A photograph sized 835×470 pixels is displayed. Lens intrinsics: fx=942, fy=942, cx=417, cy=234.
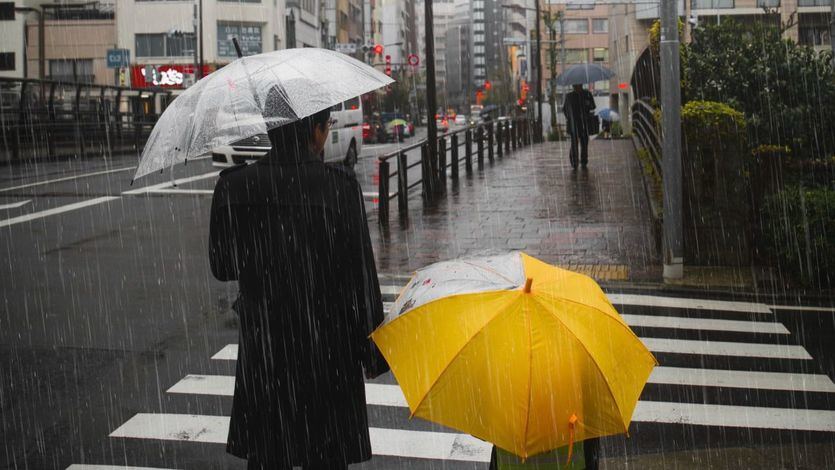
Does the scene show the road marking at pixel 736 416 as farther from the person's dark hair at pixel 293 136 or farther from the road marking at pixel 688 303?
the person's dark hair at pixel 293 136

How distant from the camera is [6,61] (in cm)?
5747

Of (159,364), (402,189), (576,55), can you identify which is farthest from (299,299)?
(576,55)

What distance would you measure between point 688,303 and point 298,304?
6398 mm

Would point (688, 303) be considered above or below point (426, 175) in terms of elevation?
below

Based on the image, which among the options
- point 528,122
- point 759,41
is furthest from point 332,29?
point 759,41

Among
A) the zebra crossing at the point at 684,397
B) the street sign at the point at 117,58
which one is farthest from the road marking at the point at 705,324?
the street sign at the point at 117,58

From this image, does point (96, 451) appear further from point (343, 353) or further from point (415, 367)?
point (415, 367)

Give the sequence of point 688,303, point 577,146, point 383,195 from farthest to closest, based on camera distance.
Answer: point 577,146 < point 383,195 < point 688,303

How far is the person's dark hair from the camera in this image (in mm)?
3121

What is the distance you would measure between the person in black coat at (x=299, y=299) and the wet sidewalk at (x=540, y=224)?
4.56 metres

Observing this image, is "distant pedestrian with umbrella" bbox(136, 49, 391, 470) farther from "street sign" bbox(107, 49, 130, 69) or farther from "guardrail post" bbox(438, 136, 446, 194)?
"street sign" bbox(107, 49, 130, 69)

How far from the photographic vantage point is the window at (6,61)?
57.4 metres

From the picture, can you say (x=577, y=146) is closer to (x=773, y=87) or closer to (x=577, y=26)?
(x=773, y=87)

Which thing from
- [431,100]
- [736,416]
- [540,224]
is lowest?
[736,416]
